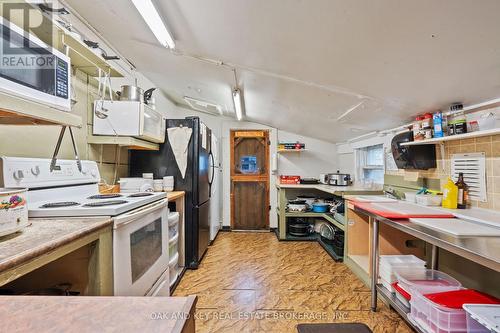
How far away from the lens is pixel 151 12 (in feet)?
4.31

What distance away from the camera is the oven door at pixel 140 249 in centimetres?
108

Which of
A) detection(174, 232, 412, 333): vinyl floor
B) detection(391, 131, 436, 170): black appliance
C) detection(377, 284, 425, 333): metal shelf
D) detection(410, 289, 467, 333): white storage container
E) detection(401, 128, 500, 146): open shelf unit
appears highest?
detection(401, 128, 500, 146): open shelf unit

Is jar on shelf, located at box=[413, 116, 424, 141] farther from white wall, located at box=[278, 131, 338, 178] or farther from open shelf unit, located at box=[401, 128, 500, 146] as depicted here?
white wall, located at box=[278, 131, 338, 178]

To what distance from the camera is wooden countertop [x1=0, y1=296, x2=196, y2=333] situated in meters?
0.49

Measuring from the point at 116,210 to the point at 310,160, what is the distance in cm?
382

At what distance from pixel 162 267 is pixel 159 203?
1.63 ft

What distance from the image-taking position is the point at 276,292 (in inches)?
80.3

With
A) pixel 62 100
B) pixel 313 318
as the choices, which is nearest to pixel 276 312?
pixel 313 318

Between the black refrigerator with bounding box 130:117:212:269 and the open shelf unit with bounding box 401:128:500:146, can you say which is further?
the black refrigerator with bounding box 130:117:212:269

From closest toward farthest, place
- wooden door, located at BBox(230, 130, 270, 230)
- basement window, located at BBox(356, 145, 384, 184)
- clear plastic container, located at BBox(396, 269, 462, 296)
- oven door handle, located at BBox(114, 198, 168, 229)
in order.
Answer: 1. oven door handle, located at BBox(114, 198, 168, 229)
2. clear plastic container, located at BBox(396, 269, 462, 296)
3. basement window, located at BBox(356, 145, 384, 184)
4. wooden door, located at BBox(230, 130, 270, 230)

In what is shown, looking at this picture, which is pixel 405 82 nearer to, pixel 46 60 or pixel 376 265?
pixel 376 265

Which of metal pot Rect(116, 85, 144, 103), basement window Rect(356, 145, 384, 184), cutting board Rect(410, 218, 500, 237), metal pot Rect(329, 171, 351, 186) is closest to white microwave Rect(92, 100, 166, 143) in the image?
metal pot Rect(116, 85, 144, 103)

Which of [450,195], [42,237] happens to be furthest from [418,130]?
[42,237]

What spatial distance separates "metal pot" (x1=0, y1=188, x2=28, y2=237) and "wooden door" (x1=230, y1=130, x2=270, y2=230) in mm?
3470
